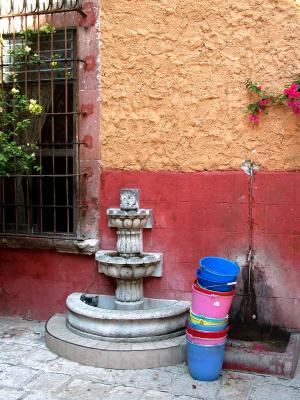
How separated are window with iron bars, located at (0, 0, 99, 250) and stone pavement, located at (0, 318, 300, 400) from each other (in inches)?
60.5

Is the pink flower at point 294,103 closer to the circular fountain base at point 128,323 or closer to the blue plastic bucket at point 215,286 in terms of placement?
the blue plastic bucket at point 215,286

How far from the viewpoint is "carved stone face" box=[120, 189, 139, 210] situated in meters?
5.10

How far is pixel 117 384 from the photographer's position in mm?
4059

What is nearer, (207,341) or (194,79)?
(207,341)

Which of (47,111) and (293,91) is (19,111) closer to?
(47,111)

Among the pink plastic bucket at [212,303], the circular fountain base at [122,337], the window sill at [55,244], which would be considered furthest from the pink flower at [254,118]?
the window sill at [55,244]

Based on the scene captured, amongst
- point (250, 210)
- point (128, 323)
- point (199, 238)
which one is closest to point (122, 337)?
point (128, 323)

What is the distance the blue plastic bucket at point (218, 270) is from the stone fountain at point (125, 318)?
62 cm

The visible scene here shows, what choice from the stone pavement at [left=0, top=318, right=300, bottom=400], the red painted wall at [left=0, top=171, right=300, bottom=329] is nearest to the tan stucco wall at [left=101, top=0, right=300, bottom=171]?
the red painted wall at [left=0, top=171, right=300, bottom=329]

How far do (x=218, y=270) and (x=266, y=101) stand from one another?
1.66 m

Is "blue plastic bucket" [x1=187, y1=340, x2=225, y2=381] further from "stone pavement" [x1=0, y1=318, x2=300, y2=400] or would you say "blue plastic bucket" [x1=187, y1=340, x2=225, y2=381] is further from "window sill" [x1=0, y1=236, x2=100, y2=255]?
"window sill" [x1=0, y1=236, x2=100, y2=255]

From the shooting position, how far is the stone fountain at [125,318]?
4.38m

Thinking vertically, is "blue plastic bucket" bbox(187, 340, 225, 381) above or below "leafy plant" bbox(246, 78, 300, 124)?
below

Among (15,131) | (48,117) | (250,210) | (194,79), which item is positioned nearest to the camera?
(250,210)
